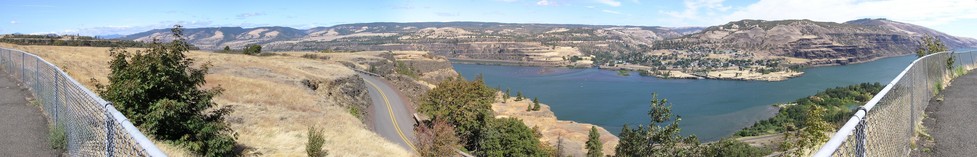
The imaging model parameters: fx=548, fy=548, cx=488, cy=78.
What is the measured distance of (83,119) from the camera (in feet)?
26.3

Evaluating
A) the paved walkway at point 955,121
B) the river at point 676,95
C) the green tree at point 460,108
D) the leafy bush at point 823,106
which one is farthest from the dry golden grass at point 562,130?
the paved walkway at point 955,121

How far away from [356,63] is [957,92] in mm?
84692

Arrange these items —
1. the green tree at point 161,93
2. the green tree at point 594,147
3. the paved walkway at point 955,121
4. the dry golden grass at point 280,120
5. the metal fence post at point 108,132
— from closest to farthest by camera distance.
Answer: the metal fence post at point 108,132 < the paved walkway at point 955,121 < the green tree at point 161,93 < the dry golden grass at point 280,120 < the green tree at point 594,147

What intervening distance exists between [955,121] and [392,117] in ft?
138

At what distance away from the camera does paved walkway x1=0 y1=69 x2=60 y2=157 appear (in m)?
9.14

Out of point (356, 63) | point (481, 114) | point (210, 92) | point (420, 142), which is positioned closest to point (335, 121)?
point (420, 142)

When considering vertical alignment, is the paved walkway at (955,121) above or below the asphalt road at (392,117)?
above

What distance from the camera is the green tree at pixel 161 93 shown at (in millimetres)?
10680

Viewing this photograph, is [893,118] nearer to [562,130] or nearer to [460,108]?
[460,108]

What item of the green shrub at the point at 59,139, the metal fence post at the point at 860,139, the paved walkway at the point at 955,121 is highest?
the metal fence post at the point at 860,139

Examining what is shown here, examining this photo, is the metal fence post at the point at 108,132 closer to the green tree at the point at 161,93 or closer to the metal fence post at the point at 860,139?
the green tree at the point at 161,93

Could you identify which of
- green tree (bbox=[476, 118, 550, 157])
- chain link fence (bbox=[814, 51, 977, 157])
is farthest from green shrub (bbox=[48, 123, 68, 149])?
green tree (bbox=[476, 118, 550, 157])

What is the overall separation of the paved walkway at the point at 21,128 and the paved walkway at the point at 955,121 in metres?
13.3

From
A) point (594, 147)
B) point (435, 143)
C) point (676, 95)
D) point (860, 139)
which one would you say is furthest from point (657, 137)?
point (676, 95)
